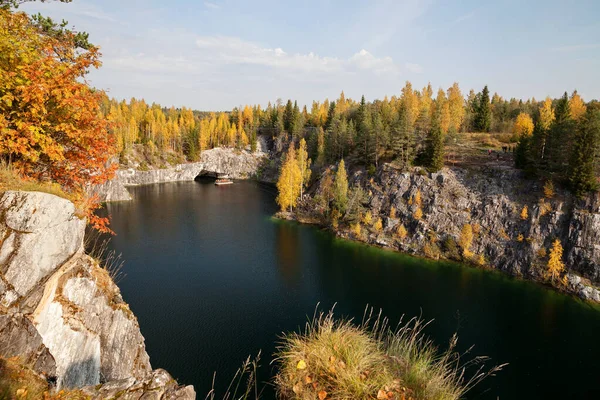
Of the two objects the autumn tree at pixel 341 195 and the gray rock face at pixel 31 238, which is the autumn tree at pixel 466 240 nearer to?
the autumn tree at pixel 341 195

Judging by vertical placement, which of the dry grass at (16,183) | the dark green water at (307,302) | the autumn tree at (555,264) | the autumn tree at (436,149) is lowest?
the dark green water at (307,302)

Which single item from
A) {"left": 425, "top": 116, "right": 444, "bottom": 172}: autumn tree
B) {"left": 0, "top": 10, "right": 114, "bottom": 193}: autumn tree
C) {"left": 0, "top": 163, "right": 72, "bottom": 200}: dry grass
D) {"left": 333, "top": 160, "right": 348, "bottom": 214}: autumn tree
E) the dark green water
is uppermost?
{"left": 425, "top": 116, "right": 444, "bottom": 172}: autumn tree

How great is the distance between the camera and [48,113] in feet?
26.3

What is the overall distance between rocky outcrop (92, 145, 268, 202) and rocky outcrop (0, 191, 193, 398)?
8680cm

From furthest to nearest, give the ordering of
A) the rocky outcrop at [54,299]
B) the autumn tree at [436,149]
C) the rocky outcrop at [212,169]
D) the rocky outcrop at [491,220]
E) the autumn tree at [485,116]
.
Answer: the rocky outcrop at [212,169] → the autumn tree at [485,116] → the autumn tree at [436,149] → the rocky outcrop at [491,220] → the rocky outcrop at [54,299]

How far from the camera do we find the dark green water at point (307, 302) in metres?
21.5

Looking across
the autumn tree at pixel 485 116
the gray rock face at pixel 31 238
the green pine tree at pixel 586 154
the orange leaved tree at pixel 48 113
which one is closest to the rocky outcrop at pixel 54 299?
the gray rock face at pixel 31 238

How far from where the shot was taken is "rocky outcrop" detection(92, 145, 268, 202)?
89344 mm

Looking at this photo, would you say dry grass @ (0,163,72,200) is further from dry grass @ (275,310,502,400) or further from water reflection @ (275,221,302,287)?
water reflection @ (275,221,302,287)

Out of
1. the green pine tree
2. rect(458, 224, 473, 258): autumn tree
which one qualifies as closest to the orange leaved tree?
rect(458, 224, 473, 258): autumn tree

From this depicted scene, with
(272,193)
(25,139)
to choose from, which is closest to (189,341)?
(25,139)

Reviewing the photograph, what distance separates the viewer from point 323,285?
109ft

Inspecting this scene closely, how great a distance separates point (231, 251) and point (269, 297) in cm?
1306

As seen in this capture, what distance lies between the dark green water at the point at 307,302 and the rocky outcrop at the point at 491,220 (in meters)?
3.15
